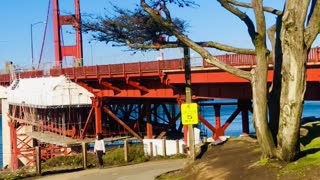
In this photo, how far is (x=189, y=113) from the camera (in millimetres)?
16000

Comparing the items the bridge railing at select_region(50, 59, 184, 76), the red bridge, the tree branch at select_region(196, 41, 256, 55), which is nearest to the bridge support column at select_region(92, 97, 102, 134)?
the red bridge

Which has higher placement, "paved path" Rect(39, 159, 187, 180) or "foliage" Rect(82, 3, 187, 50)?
"foliage" Rect(82, 3, 187, 50)

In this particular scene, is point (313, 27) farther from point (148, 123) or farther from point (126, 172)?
point (148, 123)

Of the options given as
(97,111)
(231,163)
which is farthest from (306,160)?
(97,111)

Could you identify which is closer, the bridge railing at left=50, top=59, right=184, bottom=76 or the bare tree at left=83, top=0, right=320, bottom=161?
the bare tree at left=83, top=0, right=320, bottom=161

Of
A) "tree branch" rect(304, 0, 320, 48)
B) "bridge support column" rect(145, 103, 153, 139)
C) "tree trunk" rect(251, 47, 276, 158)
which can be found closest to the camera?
"tree branch" rect(304, 0, 320, 48)

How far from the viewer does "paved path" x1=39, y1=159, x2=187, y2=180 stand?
1945 centimetres

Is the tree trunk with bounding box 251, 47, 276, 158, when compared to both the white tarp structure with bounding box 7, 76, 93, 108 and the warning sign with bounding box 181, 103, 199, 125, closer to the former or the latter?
the warning sign with bounding box 181, 103, 199, 125

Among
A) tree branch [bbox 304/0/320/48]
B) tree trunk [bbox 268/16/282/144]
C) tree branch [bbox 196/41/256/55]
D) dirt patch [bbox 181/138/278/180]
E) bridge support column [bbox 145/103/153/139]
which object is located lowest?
bridge support column [bbox 145/103/153/139]

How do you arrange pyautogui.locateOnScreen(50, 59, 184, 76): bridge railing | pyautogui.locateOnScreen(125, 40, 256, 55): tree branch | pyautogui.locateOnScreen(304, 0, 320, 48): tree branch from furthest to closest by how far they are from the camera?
1. pyautogui.locateOnScreen(50, 59, 184, 76): bridge railing
2. pyautogui.locateOnScreen(125, 40, 256, 55): tree branch
3. pyautogui.locateOnScreen(304, 0, 320, 48): tree branch

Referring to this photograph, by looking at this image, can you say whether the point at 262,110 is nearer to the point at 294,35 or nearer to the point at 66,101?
the point at 294,35

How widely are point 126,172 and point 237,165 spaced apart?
839cm

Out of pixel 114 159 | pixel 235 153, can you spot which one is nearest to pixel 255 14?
pixel 235 153

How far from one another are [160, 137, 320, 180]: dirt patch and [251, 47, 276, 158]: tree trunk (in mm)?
325
